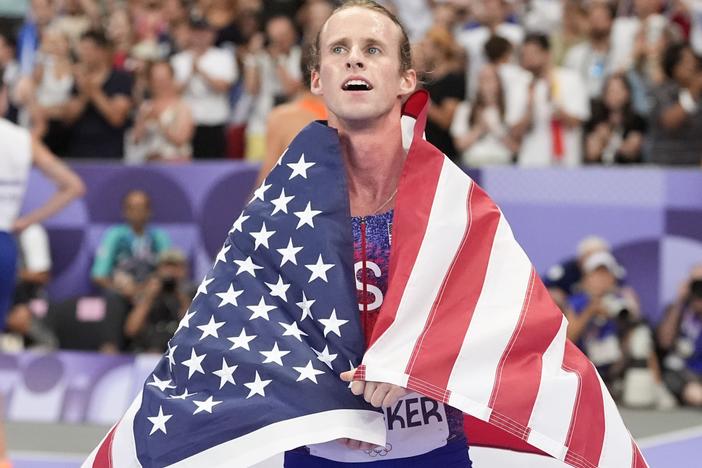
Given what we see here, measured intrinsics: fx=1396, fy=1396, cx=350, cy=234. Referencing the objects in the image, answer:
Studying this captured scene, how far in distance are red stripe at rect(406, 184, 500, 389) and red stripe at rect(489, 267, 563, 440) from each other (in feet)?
0.42

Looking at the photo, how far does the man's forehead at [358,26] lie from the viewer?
3.68 metres

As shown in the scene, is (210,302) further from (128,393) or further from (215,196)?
(215,196)

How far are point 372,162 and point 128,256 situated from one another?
7.33 meters

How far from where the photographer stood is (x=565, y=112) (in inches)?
411

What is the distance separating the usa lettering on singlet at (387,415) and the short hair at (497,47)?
7102mm

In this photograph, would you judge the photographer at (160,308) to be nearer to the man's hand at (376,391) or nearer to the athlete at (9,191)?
the athlete at (9,191)

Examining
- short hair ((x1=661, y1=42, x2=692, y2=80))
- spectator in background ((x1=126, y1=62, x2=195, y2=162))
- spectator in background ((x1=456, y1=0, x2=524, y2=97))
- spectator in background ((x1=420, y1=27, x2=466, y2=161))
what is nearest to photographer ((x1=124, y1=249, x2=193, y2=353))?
spectator in background ((x1=126, y1=62, x2=195, y2=162))

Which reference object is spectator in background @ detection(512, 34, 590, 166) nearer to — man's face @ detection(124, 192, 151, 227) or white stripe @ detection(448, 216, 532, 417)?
man's face @ detection(124, 192, 151, 227)

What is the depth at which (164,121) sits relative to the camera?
37.2 feet

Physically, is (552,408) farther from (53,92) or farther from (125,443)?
(53,92)

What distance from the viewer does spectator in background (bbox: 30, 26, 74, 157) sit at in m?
11.8

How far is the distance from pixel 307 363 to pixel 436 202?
0.54m

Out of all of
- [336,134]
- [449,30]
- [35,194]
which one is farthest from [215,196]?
[336,134]

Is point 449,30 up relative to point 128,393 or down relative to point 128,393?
up
